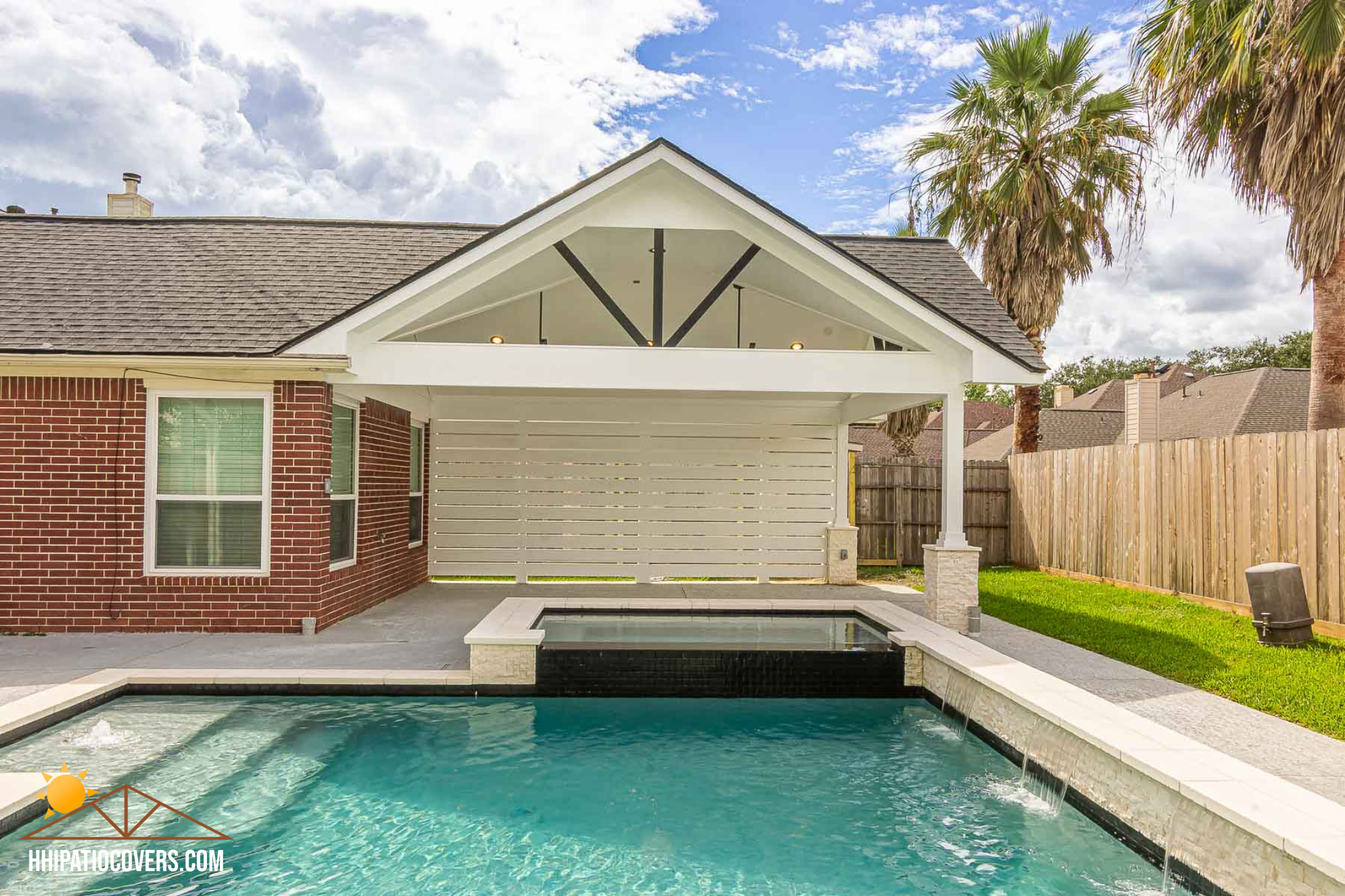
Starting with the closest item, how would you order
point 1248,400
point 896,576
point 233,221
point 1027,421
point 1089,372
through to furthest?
point 233,221, point 896,576, point 1027,421, point 1248,400, point 1089,372

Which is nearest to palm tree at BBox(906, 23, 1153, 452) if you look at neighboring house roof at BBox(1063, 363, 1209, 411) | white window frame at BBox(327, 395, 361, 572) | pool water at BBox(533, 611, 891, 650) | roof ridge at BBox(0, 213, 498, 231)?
pool water at BBox(533, 611, 891, 650)

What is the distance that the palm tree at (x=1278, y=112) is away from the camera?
895 cm

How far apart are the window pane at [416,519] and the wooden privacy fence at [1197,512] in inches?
399

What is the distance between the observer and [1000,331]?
873 cm

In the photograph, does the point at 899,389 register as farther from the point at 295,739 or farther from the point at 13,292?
the point at 13,292

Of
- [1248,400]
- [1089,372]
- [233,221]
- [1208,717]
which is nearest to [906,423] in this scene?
[1248,400]

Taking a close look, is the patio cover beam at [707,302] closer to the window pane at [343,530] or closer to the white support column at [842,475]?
the window pane at [343,530]

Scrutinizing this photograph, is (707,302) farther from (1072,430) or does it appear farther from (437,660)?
(1072,430)

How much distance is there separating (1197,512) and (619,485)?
7650mm

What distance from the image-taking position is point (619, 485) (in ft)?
42.0

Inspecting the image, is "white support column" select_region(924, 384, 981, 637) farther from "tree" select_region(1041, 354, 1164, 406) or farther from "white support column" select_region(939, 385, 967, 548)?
"tree" select_region(1041, 354, 1164, 406)

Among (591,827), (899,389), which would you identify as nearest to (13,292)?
(591,827)

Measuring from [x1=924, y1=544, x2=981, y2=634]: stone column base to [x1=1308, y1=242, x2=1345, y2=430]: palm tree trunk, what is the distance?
4994mm

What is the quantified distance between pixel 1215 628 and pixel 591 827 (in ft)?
24.1
